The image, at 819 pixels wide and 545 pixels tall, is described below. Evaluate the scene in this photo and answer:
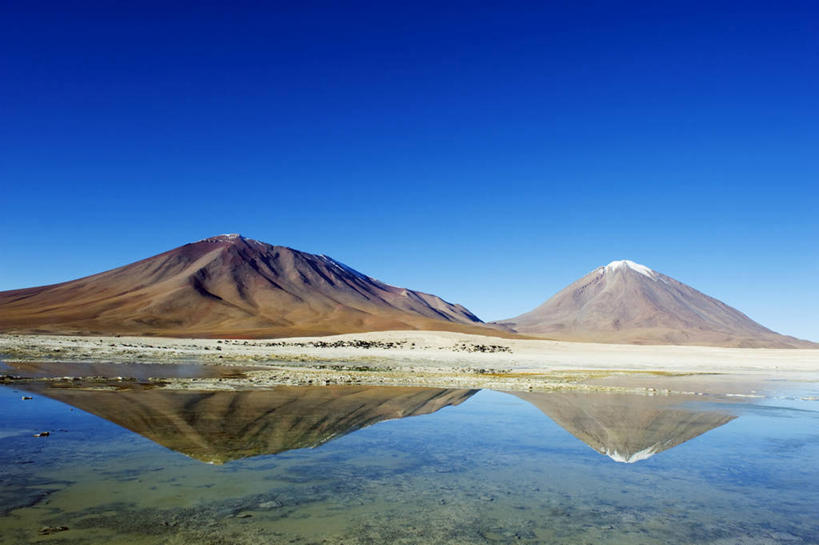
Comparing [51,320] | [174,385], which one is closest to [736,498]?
[174,385]

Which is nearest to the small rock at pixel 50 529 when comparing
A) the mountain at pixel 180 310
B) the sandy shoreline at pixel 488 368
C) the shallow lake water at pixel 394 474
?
the shallow lake water at pixel 394 474

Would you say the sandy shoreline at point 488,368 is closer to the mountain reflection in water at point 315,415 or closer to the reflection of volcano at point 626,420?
the mountain reflection in water at point 315,415

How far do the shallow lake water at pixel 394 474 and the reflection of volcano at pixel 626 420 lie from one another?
0.08 metres

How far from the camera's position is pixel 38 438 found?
10.4 m

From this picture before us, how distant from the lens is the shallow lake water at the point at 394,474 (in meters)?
6.27

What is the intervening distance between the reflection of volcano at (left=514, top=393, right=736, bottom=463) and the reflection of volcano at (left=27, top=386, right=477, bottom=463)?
349cm

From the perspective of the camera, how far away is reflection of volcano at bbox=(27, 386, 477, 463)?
10508 mm

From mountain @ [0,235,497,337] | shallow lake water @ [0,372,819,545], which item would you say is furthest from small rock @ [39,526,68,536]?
mountain @ [0,235,497,337]

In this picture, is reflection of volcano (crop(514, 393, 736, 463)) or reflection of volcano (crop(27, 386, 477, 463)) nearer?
reflection of volcano (crop(27, 386, 477, 463))

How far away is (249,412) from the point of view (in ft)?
45.6

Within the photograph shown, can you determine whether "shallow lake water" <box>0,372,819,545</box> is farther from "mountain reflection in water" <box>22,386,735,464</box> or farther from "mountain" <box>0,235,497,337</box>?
"mountain" <box>0,235,497,337</box>

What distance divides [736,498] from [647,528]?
2162 mm

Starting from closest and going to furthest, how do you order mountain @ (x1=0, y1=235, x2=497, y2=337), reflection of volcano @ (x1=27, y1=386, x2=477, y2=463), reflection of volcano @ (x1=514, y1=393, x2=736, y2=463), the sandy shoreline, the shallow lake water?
the shallow lake water, reflection of volcano @ (x1=27, y1=386, x2=477, y2=463), reflection of volcano @ (x1=514, y1=393, x2=736, y2=463), the sandy shoreline, mountain @ (x1=0, y1=235, x2=497, y2=337)

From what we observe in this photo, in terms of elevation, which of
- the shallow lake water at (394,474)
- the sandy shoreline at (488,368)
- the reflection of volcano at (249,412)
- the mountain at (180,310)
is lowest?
the shallow lake water at (394,474)
